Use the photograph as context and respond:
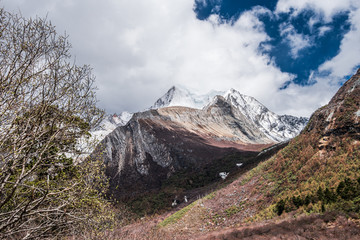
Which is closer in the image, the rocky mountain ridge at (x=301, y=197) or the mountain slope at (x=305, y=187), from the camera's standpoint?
the rocky mountain ridge at (x=301, y=197)

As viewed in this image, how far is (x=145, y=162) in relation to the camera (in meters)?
52.9

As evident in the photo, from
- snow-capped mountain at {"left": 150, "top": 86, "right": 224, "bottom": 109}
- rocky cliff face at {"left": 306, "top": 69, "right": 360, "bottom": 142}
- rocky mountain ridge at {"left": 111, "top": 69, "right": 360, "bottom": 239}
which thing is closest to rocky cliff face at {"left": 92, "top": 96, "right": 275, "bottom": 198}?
rocky mountain ridge at {"left": 111, "top": 69, "right": 360, "bottom": 239}

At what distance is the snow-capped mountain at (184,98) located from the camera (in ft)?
568

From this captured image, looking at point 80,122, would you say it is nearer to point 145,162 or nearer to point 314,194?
point 314,194

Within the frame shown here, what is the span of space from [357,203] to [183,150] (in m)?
45.9

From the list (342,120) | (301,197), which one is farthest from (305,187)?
(342,120)

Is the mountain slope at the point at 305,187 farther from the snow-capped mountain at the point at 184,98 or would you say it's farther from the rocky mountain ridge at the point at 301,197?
the snow-capped mountain at the point at 184,98

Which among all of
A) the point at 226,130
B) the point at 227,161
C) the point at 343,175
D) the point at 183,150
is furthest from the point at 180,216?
the point at 226,130

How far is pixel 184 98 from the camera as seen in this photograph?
17938cm

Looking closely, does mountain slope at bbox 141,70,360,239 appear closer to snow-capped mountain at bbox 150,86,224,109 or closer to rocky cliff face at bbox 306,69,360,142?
rocky cliff face at bbox 306,69,360,142

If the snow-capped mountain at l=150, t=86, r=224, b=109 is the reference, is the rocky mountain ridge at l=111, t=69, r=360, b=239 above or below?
below

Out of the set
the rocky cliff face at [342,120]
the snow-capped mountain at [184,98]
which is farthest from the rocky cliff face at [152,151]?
the snow-capped mountain at [184,98]

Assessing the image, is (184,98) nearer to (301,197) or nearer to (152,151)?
(152,151)

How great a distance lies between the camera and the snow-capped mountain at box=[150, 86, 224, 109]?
17325cm
